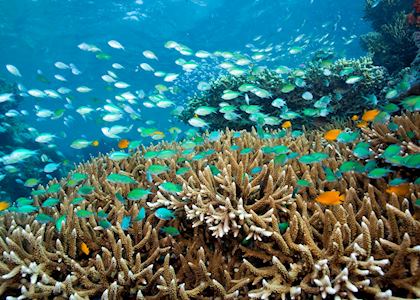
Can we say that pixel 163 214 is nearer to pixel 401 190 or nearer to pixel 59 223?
pixel 59 223

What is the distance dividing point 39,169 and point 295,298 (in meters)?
16.9

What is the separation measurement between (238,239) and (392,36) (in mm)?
12109

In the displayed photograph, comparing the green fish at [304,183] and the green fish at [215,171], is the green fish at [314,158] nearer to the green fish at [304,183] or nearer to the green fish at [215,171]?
the green fish at [304,183]

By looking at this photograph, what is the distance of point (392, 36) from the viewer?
11.4 m

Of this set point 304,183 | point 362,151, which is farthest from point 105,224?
point 362,151

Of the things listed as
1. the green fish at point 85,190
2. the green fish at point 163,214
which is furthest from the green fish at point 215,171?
the green fish at point 85,190

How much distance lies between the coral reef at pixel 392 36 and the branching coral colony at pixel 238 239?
335 inches

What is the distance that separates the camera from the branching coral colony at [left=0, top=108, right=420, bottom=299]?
2459 millimetres

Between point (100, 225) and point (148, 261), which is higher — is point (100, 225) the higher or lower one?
the higher one

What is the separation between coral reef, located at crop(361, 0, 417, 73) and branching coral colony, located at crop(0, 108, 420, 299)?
851 centimetres

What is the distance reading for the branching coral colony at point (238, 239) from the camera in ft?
8.07

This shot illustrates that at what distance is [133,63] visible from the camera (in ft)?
148

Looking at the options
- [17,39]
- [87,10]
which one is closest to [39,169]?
[87,10]

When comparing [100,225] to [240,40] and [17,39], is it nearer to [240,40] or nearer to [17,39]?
[240,40]
